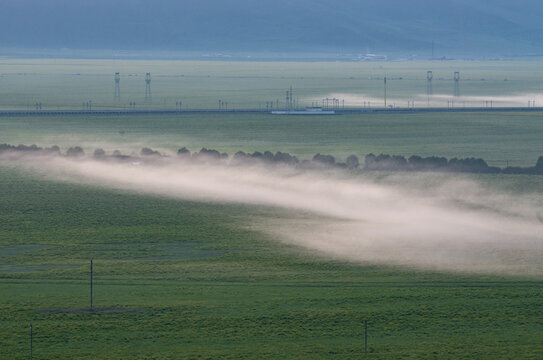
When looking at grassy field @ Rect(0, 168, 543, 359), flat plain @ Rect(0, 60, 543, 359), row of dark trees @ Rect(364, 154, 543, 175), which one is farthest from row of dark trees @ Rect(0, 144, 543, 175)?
grassy field @ Rect(0, 168, 543, 359)

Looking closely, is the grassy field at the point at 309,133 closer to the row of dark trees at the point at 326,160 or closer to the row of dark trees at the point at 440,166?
the row of dark trees at the point at 326,160

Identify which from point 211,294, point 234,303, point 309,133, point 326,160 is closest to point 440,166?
point 326,160

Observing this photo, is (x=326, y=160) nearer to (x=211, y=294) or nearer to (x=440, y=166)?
(x=440, y=166)

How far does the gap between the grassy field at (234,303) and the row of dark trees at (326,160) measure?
122 ft

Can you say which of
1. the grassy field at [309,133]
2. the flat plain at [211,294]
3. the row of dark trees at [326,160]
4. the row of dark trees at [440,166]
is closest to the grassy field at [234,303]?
the flat plain at [211,294]

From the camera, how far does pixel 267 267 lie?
61.2 metres

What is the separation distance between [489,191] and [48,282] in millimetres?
46054

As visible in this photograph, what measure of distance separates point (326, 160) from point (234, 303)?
198 ft

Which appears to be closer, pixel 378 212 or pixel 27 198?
pixel 378 212

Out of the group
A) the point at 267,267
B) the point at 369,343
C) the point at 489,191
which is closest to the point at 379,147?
the point at 489,191

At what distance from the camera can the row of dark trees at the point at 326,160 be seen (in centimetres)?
10462

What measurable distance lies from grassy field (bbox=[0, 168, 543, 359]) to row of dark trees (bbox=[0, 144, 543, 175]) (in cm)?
3723

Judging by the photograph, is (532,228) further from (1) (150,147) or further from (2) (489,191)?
(1) (150,147)

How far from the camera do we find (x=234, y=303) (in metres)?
52.6
